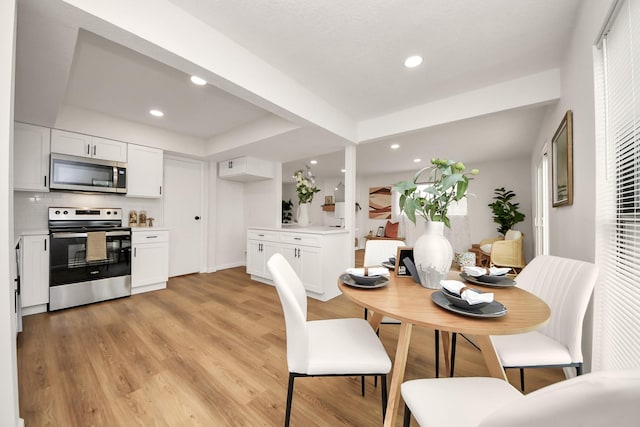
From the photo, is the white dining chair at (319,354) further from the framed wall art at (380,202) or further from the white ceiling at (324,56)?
the framed wall art at (380,202)

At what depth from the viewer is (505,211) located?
17.0ft

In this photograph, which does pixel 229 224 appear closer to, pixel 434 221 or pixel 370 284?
pixel 370 284

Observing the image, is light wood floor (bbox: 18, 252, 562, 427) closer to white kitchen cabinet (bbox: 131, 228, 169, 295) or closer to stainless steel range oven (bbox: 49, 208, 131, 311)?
stainless steel range oven (bbox: 49, 208, 131, 311)

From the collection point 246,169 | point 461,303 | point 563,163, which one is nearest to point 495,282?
point 461,303

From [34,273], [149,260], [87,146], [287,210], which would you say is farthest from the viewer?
[287,210]

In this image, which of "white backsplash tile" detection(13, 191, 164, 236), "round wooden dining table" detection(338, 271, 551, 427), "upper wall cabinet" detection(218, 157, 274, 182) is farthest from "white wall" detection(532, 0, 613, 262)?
"white backsplash tile" detection(13, 191, 164, 236)

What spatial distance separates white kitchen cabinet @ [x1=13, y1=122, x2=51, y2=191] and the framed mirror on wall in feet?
16.8

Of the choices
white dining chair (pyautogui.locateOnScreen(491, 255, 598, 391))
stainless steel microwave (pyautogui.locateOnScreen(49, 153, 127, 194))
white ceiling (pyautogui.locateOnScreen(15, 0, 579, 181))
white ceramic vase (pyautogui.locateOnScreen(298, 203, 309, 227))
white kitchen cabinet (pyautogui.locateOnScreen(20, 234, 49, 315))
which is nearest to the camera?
white dining chair (pyautogui.locateOnScreen(491, 255, 598, 391))

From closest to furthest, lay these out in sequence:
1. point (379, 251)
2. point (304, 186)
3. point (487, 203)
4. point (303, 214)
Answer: point (379, 251)
point (304, 186)
point (303, 214)
point (487, 203)

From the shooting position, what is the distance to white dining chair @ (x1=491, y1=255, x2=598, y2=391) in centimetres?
115

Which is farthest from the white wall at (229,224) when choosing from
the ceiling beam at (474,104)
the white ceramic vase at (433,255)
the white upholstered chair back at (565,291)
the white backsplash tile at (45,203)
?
the white upholstered chair back at (565,291)

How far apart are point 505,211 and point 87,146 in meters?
7.30

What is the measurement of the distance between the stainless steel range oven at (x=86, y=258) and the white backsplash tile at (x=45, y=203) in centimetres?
16

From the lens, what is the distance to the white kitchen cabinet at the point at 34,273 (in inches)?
101
